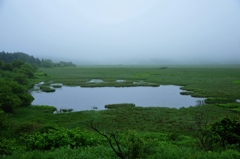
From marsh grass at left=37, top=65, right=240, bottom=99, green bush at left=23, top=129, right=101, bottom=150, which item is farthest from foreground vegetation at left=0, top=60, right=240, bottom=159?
marsh grass at left=37, top=65, right=240, bottom=99

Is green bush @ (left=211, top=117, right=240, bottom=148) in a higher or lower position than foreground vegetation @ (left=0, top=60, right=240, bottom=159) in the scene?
higher

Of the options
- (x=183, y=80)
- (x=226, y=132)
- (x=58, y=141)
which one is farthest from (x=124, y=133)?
(x=183, y=80)

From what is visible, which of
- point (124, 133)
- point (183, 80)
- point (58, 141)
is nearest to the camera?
point (58, 141)

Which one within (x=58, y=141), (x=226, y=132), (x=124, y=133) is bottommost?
(x=124, y=133)

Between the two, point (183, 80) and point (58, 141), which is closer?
point (58, 141)

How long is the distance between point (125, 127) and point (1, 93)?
49.6 ft

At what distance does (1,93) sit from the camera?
23.2 metres

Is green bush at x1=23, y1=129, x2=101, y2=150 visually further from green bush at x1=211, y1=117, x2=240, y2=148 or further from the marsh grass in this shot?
the marsh grass

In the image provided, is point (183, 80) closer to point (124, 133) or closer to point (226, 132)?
point (124, 133)

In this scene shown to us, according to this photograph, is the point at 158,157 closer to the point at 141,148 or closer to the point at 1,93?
the point at 141,148

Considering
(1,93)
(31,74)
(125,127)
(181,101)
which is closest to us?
(125,127)

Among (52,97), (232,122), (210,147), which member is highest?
(232,122)

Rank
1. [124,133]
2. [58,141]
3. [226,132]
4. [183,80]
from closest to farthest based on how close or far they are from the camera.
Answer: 1. [226,132]
2. [58,141]
3. [124,133]
4. [183,80]

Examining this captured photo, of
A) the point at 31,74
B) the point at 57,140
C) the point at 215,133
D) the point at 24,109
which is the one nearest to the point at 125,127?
the point at 57,140
